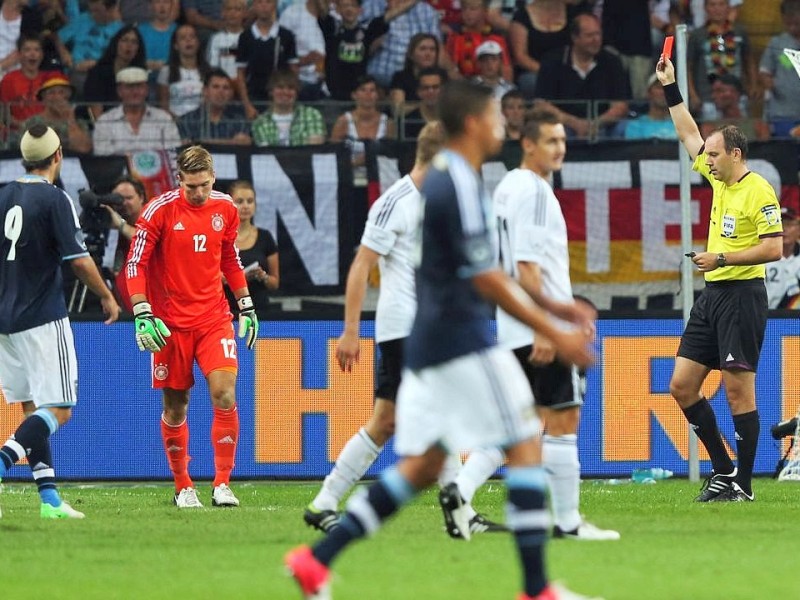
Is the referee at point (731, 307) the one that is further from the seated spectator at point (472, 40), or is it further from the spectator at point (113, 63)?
the spectator at point (113, 63)

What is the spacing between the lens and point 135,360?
13.3 metres

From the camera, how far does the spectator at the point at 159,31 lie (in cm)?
1784

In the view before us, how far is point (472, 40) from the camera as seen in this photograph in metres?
18.0

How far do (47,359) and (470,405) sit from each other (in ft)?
13.8

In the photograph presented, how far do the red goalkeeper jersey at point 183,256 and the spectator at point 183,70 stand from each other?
6.29m

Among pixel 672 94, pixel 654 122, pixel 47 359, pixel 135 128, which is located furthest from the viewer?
pixel 654 122

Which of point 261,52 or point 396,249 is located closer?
point 396,249

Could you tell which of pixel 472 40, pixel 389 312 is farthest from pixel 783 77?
pixel 389 312

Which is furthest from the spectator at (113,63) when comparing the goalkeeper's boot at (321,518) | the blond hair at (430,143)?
the goalkeeper's boot at (321,518)

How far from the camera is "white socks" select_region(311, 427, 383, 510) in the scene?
28.3 ft

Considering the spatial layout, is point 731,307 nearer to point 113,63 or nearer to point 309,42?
point 309,42

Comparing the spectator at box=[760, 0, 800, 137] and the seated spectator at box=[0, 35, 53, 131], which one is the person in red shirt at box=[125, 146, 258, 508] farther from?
the spectator at box=[760, 0, 800, 137]

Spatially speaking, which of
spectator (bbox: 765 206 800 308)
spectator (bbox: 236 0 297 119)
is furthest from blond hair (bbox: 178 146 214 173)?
spectator (bbox: 236 0 297 119)

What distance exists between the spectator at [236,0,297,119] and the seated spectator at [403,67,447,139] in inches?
63.0
